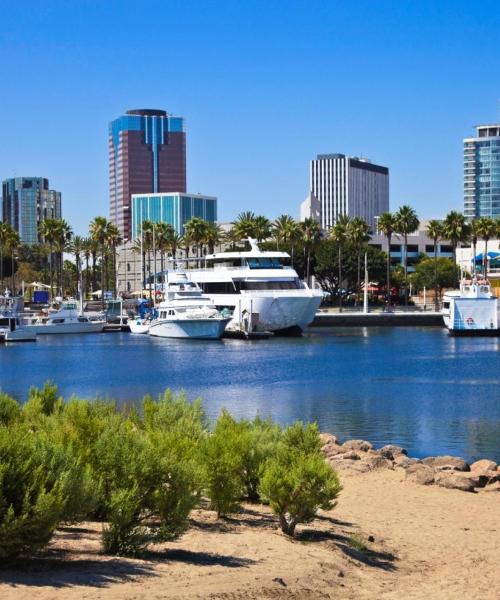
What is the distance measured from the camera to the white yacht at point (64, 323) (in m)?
108

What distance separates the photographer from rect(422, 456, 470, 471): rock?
26406 mm

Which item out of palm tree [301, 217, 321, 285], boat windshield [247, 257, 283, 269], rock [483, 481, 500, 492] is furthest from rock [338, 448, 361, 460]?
palm tree [301, 217, 321, 285]

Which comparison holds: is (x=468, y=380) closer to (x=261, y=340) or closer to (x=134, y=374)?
(x=134, y=374)

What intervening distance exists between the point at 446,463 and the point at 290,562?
42.1ft

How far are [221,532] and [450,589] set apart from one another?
3569 mm

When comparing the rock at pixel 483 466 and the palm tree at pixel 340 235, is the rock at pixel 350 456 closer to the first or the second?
the rock at pixel 483 466

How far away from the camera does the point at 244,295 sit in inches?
3602

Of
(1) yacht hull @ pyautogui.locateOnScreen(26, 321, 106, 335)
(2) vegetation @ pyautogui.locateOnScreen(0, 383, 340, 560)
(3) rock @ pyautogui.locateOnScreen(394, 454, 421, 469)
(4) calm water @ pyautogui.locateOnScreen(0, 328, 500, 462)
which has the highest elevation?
(2) vegetation @ pyautogui.locateOnScreen(0, 383, 340, 560)

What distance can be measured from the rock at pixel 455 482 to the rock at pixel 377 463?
185cm

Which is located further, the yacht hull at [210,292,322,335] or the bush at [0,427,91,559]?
the yacht hull at [210,292,322,335]

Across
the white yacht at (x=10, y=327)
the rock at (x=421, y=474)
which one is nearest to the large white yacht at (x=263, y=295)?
A: the white yacht at (x=10, y=327)

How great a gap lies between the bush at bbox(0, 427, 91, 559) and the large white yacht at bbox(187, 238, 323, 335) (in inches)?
3013

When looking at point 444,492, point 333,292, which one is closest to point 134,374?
point 444,492

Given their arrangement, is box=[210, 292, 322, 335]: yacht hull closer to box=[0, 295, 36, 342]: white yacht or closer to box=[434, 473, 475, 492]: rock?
box=[0, 295, 36, 342]: white yacht
